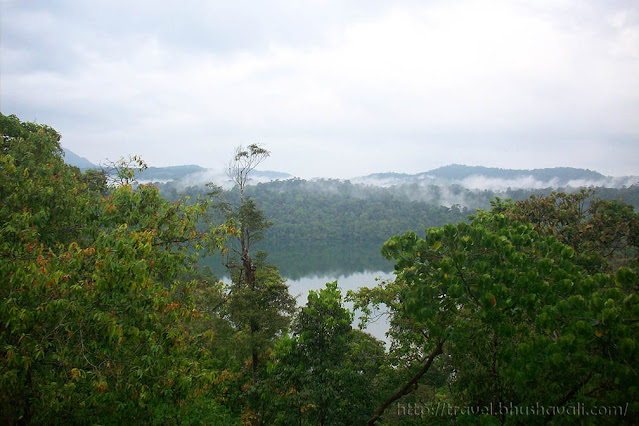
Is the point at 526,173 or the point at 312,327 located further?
the point at 526,173

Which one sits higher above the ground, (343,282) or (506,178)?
(506,178)

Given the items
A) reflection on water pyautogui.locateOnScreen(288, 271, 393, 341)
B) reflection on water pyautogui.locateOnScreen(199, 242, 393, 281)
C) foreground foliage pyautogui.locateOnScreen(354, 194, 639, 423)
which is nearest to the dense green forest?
foreground foliage pyautogui.locateOnScreen(354, 194, 639, 423)

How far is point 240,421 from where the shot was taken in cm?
682

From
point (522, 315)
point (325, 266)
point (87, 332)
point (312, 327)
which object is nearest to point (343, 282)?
point (325, 266)

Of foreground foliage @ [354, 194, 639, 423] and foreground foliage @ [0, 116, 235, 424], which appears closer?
foreground foliage @ [354, 194, 639, 423]

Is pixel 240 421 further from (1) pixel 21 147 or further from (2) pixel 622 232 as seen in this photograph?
(2) pixel 622 232

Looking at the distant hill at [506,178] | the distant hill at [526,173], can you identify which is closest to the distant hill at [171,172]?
the distant hill at [506,178]

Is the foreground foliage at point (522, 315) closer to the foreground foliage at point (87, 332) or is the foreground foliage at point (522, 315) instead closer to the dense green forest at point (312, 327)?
the dense green forest at point (312, 327)

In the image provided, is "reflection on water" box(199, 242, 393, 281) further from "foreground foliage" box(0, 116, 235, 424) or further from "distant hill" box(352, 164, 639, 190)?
"distant hill" box(352, 164, 639, 190)

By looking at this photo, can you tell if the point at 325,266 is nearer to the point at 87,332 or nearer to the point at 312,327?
the point at 312,327

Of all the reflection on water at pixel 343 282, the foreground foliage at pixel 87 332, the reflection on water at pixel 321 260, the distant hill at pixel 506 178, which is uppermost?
the distant hill at pixel 506 178

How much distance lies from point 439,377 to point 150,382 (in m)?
4.70

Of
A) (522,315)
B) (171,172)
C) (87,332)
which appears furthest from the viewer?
(171,172)

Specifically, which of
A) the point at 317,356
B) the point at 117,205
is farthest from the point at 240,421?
the point at 117,205
